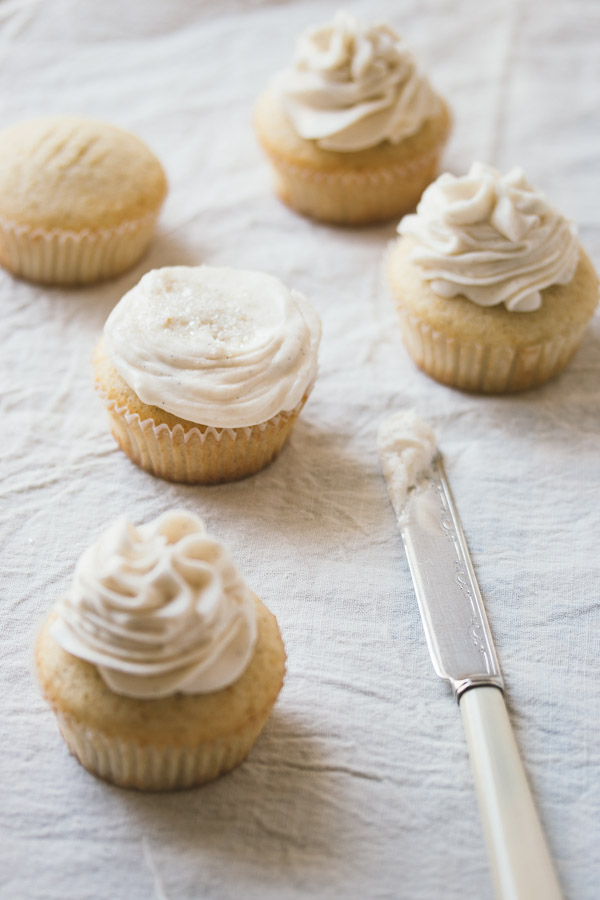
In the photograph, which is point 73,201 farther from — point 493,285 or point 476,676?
point 476,676

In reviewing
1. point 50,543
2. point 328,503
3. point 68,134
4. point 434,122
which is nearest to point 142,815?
point 50,543

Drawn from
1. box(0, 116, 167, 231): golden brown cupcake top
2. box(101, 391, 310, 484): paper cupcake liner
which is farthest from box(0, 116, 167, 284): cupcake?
box(101, 391, 310, 484): paper cupcake liner

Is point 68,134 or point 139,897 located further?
point 68,134

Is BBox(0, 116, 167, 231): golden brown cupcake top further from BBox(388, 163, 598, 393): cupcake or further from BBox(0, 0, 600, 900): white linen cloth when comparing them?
BBox(388, 163, 598, 393): cupcake

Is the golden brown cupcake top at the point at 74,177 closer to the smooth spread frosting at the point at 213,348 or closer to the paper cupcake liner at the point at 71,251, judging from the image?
the paper cupcake liner at the point at 71,251

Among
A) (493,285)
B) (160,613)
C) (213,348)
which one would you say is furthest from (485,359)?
(160,613)

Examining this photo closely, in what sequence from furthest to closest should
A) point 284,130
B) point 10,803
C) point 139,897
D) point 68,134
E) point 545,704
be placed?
point 284,130, point 68,134, point 545,704, point 10,803, point 139,897

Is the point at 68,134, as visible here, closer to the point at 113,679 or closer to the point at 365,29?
the point at 365,29

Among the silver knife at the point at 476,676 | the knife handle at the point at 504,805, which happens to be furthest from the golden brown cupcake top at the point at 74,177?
the knife handle at the point at 504,805
